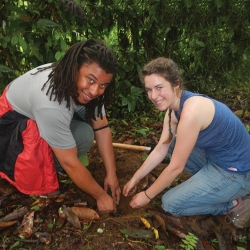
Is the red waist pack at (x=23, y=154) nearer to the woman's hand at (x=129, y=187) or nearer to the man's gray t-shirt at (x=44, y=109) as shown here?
the man's gray t-shirt at (x=44, y=109)

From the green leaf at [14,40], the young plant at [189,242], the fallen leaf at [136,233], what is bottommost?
the young plant at [189,242]

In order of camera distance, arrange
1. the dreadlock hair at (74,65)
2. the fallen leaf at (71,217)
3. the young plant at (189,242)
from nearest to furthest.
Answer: the dreadlock hair at (74,65) → the young plant at (189,242) → the fallen leaf at (71,217)

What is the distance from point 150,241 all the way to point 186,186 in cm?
48

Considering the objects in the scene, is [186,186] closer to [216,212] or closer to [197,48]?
[216,212]

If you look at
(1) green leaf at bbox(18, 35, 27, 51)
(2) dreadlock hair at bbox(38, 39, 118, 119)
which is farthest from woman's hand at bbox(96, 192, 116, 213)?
(1) green leaf at bbox(18, 35, 27, 51)

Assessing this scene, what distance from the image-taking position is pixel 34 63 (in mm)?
3018

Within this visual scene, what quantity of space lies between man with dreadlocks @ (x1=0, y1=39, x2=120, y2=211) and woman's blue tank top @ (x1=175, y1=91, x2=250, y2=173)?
60cm

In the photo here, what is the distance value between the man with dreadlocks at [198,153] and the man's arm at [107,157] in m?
0.13

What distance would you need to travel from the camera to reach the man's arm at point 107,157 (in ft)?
7.84

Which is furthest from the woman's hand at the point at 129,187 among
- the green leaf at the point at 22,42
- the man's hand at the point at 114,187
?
the green leaf at the point at 22,42

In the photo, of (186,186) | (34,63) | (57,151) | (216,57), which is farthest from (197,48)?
(57,151)

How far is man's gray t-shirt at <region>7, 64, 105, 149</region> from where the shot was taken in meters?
1.84

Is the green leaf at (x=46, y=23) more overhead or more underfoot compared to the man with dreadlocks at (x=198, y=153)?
more overhead

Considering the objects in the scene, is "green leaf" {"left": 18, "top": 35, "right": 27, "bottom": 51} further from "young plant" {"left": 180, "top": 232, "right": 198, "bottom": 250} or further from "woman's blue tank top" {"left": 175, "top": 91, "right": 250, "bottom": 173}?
"young plant" {"left": 180, "top": 232, "right": 198, "bottom": 250}
